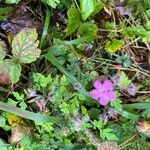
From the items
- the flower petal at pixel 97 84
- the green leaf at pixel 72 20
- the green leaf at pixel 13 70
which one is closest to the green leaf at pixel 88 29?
the green leaf at pixel 72 20

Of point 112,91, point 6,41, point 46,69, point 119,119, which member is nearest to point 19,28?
point 6,41

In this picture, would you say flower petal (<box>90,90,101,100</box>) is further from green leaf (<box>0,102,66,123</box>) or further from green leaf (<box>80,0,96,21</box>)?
green leaf (<box>80,0,96,21</box>)

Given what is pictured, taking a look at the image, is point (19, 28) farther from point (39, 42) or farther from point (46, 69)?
point (46, 69)

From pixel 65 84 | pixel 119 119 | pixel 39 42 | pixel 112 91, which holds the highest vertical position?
pixel 39 42

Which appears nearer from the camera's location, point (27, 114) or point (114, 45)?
point (27, 114)

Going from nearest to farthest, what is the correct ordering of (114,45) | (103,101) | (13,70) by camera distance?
(13,70) → (103,101) → (114,45)

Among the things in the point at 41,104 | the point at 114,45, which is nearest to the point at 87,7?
the point at 114,45

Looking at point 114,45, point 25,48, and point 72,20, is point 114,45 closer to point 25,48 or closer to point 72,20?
point 72,20
